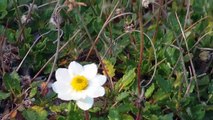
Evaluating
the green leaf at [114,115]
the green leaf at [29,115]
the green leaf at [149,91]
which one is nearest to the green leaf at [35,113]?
the green leaf at [29,115]

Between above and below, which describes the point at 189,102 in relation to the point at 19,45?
below

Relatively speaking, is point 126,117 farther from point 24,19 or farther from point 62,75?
point 24,19

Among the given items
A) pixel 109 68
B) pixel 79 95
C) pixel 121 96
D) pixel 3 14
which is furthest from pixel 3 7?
pixel 79 95

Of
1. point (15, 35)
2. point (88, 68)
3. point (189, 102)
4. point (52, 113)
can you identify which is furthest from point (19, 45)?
point (189, 102)

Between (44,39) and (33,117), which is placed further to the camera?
(44,39)

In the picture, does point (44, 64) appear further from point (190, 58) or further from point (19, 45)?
point (190, 58)

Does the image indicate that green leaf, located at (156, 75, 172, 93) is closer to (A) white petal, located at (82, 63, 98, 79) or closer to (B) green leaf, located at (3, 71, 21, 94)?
(A) white petal, located at (82, 63, 98, 79)

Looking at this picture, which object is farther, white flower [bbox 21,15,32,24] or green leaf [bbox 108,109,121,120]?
white flower [bbox 21,15,32,24]

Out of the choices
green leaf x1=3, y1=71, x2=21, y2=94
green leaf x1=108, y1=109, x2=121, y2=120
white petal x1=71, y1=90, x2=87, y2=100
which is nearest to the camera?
white petal x1=71, y1=90, x2=87, y2=100

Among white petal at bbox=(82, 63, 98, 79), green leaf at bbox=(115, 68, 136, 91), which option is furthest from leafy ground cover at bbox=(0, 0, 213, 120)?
white petal at bbox=(82, 63, 98, 79)
